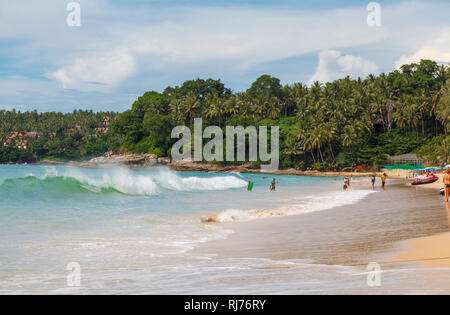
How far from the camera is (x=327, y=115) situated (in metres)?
89.9

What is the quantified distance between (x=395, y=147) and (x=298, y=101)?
26.6 m

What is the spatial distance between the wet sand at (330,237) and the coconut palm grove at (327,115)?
59.3 meters

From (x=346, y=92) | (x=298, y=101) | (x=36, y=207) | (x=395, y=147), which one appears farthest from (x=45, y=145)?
(x=36, y=207)

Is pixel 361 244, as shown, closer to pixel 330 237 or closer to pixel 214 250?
pixel 330 237

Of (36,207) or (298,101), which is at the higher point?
(298,101)

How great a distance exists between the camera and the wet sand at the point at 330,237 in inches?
342

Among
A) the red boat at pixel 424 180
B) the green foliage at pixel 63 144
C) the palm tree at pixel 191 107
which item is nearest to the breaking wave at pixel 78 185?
the red boat at pixel 424 180

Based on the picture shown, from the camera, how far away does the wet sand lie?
8.69 m

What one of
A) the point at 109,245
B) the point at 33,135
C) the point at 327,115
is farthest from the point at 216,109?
the point at 33,135

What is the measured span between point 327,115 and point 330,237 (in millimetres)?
81760

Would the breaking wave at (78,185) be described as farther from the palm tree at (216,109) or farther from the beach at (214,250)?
the palm tree at (216,109)
